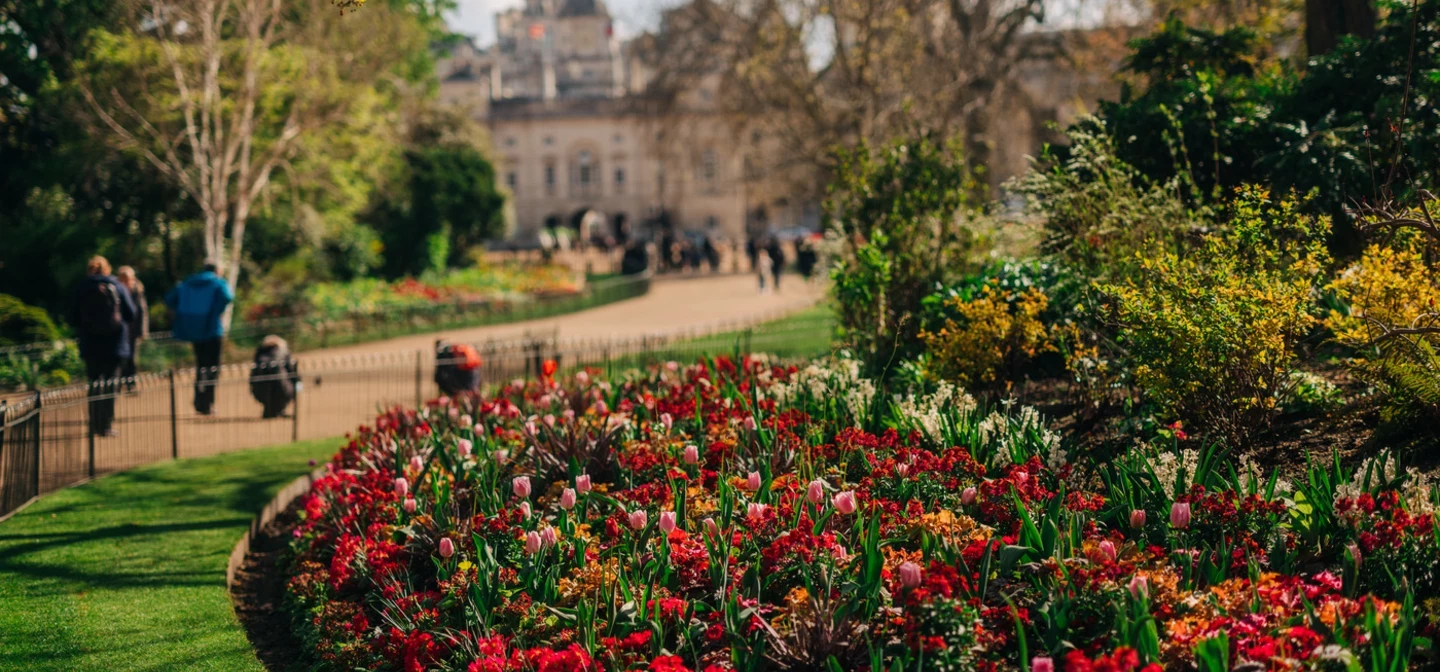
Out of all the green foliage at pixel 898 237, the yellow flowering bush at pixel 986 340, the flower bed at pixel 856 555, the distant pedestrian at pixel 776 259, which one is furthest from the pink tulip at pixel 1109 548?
the distant pedestrian at pixel 776 259

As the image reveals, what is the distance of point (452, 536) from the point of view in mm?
6668

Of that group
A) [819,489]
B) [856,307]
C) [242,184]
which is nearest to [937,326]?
[856,307]

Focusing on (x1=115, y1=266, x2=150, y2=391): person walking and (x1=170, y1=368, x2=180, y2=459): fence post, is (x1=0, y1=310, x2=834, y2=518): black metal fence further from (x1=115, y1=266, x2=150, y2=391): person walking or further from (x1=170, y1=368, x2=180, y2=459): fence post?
(x1=115, y1=266, x2=150, y2=391): person walking

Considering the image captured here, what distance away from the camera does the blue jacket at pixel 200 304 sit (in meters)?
13.2

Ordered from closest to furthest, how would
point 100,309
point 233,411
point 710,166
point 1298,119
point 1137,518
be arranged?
1. point 1137,518
2. point 1298,119
3. point 100,309
4. point 233,411
5. point 710,166

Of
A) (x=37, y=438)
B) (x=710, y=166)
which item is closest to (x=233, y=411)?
(x=37, y=438)

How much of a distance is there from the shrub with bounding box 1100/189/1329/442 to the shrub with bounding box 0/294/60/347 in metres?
15.0

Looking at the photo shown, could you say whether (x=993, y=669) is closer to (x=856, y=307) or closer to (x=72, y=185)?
(x=856, y=307)

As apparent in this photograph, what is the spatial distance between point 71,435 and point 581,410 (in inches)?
157

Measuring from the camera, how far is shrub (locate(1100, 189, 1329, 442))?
669 cm

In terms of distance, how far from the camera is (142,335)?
13.1 m

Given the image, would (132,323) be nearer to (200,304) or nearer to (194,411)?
(200,304)

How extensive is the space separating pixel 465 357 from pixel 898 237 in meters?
4.56

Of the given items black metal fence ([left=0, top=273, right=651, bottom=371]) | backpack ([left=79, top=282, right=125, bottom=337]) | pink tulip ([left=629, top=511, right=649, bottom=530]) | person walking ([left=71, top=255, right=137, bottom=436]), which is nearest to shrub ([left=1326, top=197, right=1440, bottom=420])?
pink tulip ([left=629, top=511, right=649, bottom=530])
